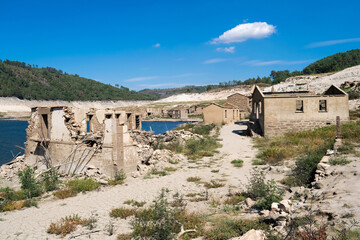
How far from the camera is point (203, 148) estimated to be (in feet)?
61.5

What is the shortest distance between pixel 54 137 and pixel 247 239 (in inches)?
546

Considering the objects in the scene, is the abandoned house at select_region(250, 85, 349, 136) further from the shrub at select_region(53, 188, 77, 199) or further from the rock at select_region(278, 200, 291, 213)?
the shrub at select_region(53, 188, 77, 199)

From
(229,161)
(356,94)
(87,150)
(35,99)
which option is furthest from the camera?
(35,99)

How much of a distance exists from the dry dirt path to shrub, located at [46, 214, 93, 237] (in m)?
0.18

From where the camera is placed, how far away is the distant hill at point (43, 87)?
11386 cm

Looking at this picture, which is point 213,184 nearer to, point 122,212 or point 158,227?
point 122,212

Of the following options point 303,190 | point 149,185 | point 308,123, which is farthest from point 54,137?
point 308,123

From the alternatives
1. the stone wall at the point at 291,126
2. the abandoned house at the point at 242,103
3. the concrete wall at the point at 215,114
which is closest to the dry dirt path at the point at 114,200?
the stone wall at the point at 291,126

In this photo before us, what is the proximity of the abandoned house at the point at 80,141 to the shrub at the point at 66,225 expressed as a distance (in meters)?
5.09

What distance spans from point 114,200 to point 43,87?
143 metres

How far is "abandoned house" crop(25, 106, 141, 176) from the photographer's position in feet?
41.1

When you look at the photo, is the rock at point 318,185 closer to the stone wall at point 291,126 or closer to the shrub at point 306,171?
the shrub at point 306,171

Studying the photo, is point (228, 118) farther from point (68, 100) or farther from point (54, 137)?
point (68, 100)

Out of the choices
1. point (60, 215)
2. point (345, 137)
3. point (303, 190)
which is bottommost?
point (60, 215)
